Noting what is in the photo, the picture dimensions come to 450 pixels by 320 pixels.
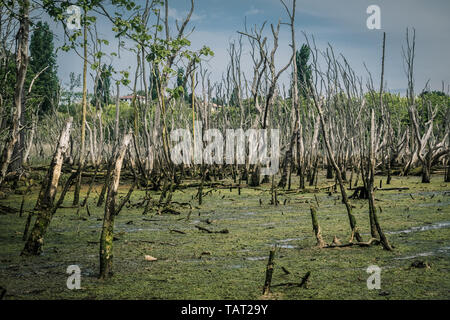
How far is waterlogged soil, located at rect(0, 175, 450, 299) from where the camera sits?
2.32m

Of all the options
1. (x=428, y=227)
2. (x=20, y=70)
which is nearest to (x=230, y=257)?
(x=428, y=227)

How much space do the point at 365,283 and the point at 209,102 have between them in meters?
10.3

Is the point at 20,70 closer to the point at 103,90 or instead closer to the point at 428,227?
the point at 428,227

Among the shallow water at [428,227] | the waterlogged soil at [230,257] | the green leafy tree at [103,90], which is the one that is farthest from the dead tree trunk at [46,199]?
the shallow water at [428,227]

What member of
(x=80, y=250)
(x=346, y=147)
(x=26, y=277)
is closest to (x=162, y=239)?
(x=80, y=250)

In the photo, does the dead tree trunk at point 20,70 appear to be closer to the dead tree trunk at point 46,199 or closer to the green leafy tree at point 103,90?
the green leafy tree at point 103,90

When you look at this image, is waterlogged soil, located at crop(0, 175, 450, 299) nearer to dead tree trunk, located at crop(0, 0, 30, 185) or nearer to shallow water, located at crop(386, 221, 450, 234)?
shallow water, located at crop(386, 221, 450, 234)

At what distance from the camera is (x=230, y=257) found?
3.11 metres

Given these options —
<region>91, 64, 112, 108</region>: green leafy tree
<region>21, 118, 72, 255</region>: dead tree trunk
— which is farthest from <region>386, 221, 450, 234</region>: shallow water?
<region>91, 64, 112, 108</region>: green leafy tree

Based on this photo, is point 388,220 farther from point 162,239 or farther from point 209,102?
point 209,102

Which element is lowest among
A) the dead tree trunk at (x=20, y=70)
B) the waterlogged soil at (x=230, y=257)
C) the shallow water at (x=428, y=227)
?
the waterlogged soil at (x=230, y=257)

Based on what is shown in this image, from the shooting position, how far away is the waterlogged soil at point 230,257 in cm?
232

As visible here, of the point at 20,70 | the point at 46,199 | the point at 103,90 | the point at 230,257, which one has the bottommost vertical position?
the point at 230,257

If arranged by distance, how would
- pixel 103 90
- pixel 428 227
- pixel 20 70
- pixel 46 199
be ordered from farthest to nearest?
pixel 103 90
pixel 20 70
pixel 428 227
pixel 46 199
